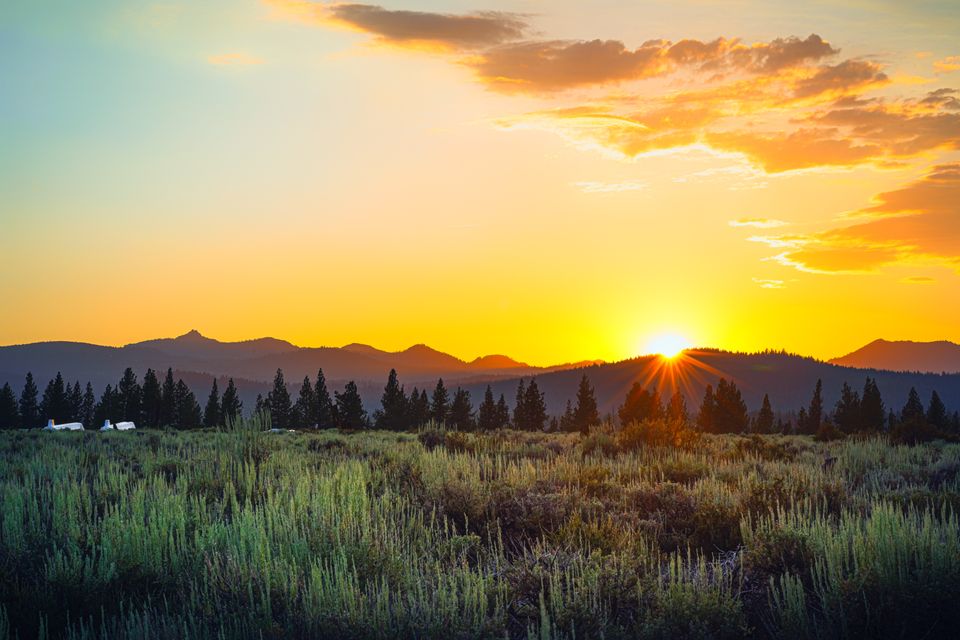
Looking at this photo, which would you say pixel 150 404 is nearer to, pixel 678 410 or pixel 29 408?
pixel 29 408

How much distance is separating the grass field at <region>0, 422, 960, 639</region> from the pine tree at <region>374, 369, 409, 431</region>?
78640 millimetres

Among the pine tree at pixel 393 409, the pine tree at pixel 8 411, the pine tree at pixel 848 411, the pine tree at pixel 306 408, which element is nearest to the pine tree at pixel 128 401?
the pine tree at pixel 8 411

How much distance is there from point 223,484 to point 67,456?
616cm

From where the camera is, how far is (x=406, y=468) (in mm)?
13031

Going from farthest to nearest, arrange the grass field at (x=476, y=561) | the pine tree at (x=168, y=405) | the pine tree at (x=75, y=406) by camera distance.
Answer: the pine tree at (x=75, y=406) < the pine tree at (x=168, y=405) < the grass field at (x=476, y=561)

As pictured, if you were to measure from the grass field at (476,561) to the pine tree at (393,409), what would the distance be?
3096 inches

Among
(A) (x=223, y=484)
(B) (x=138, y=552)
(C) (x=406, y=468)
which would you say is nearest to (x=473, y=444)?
(C) (x=406, y=468)

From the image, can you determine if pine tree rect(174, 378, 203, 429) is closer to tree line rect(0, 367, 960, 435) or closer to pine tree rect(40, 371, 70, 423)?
tree line rect(0, 367, 960, 435)

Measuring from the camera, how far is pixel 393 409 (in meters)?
93.4

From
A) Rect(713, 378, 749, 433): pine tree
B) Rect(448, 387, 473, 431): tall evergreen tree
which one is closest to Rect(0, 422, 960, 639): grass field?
Rect(713, 378, 749, 433): pine tree

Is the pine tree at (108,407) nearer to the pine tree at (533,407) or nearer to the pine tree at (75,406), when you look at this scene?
the pine tree at (75,406)

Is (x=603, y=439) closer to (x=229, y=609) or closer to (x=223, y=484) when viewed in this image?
(x=223, y=484)

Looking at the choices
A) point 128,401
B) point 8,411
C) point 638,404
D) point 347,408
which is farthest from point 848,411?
point 8,411

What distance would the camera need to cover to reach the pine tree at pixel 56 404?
95.4 m
